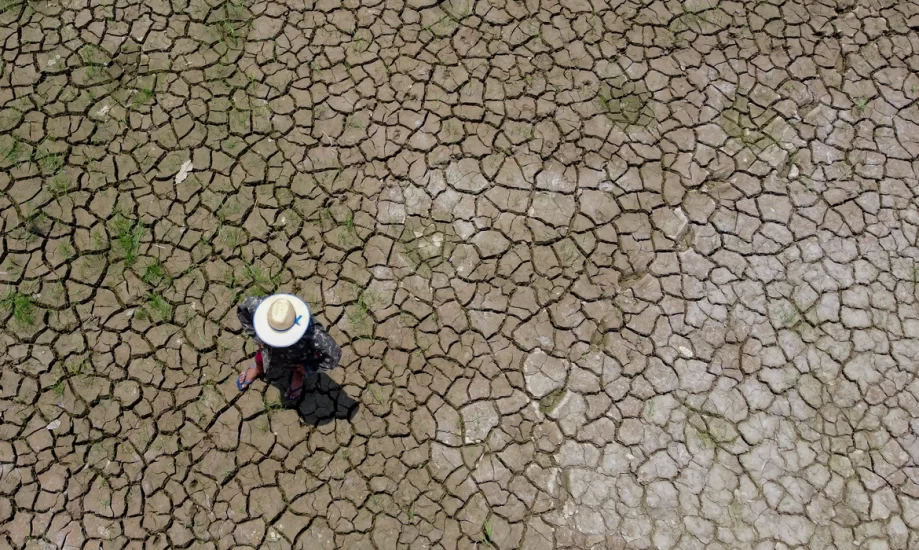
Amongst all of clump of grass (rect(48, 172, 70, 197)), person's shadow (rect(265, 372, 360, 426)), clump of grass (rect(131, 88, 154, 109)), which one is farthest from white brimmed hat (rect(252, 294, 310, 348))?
clump of grass (rect(131, 88, 154, 109))

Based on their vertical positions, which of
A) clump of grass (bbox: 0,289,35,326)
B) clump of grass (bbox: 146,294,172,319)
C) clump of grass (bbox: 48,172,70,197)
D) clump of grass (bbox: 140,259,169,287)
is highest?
clump of grass (bbox: 48,172,70,197)

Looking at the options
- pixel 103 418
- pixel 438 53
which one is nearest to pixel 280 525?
pixel 103 418

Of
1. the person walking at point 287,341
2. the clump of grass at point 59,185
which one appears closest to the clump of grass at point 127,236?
the clump of grass at point 59,185

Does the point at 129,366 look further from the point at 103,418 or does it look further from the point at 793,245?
the point at 793,245

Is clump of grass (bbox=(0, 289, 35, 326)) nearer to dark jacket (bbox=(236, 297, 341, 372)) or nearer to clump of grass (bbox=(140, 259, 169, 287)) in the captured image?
clump of grass (bbox=(140, 259, 169, 287))

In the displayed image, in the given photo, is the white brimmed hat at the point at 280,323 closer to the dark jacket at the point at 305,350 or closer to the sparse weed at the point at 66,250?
the dark jacket at the point at 305,350

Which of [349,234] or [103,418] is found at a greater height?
[349,234]
